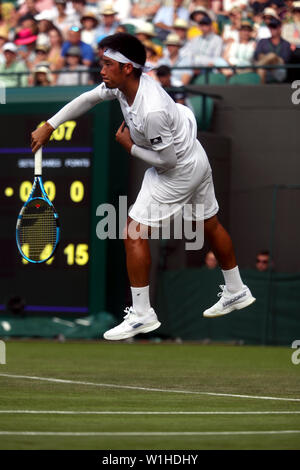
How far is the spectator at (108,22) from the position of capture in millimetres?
21344

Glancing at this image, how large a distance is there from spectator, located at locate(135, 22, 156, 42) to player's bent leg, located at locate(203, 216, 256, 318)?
411 inches

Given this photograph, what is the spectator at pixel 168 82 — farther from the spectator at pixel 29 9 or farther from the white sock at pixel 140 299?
the white sock at pixel 140 299

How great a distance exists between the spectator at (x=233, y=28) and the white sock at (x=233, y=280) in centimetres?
1048

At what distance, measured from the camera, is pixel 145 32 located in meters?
20.5

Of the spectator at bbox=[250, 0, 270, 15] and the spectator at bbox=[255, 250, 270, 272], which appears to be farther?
the spectator at bbox=[250, 0, 270, 15]

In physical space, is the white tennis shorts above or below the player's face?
below

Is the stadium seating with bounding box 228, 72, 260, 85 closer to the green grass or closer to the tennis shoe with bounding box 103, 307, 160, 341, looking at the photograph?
the green grass

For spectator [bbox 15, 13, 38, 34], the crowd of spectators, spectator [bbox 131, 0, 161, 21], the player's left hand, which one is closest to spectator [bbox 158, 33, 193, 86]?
the crowd of spectators

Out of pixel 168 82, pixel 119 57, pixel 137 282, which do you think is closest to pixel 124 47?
pixel 119 57

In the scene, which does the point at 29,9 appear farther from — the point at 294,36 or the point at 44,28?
the point at 294,36

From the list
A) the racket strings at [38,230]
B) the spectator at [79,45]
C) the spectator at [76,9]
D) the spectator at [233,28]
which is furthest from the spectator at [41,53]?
the racket strings at [38,230]

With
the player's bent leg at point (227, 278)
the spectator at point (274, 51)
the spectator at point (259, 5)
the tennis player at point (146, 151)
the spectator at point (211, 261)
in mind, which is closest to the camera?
the tennis player at point (146, 151)

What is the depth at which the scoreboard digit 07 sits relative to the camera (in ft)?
61.7
